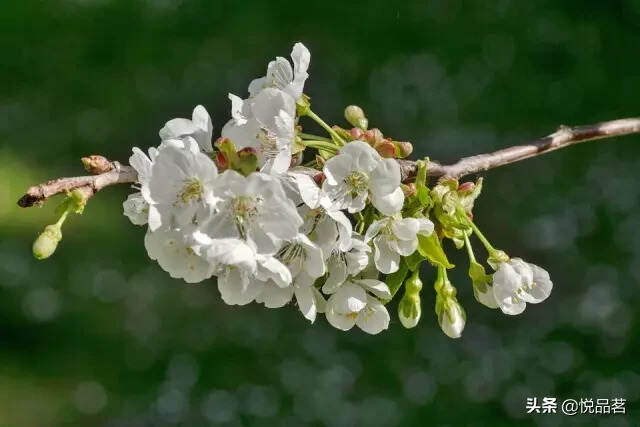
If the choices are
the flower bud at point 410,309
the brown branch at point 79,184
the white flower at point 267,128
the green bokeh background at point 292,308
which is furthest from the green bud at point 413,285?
the green bokeh background at point 292,308

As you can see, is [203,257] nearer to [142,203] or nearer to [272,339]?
[142,203]

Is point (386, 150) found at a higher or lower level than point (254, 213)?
higher

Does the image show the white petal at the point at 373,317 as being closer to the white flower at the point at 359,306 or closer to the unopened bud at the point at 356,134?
the white flower at the point at 359,306

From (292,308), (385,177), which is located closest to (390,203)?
(385,177)

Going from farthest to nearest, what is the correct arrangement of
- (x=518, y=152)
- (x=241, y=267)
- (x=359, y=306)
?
(x=518, y=152) < (x=359, y=306) < (x=241, y=267)

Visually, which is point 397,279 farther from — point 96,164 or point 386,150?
point 96,164

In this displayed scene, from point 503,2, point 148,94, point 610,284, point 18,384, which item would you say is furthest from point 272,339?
point 503,2
